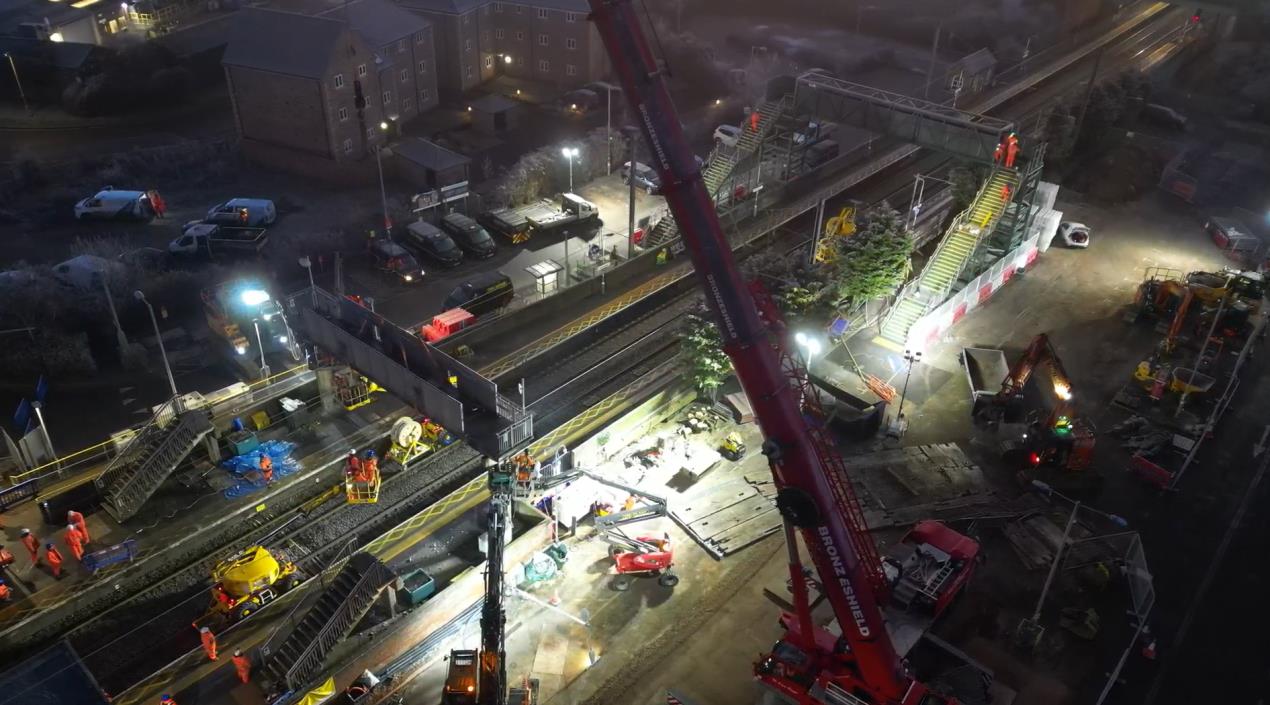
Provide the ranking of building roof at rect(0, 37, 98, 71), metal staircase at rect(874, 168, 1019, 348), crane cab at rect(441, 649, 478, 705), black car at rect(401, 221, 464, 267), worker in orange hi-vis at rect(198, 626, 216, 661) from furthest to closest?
building roof at rect(0, 37, 98, 71)
black car at rect(401, 221, 464, 267)
metal staircase at rect(874, 168, 1019, 348)
worker in orange hi-vis at rect(198, 626, 216, 661)
crane cab at rect(441, 649, 478, 705)

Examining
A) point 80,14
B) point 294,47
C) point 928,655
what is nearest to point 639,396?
point 928,655

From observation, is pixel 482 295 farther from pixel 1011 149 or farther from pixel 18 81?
pixel 18 81

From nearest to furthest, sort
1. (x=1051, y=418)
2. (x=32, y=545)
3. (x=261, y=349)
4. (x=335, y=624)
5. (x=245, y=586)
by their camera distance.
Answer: (x=335, y=624) → (x=245, y=586) → (x=32, y=545) → (x=1051, y=418) → (x=261, y=349)

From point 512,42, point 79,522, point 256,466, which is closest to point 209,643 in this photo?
point 79,522

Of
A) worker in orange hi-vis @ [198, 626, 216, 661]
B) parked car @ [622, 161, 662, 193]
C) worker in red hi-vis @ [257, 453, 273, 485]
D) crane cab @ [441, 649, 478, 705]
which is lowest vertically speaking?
parked car @ [622, 161, 662, 193]

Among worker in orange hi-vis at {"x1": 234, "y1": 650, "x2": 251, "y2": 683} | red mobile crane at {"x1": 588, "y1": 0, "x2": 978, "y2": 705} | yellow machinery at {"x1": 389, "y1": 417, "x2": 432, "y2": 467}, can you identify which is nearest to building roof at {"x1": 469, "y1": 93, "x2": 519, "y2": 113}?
yellow machinery at {"x1": 389, "y1": 417, "x2": 432, "y2": 467}

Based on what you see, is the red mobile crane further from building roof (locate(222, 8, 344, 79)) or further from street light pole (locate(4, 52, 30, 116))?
street light pole (locate(4, 52, 30, 116))
